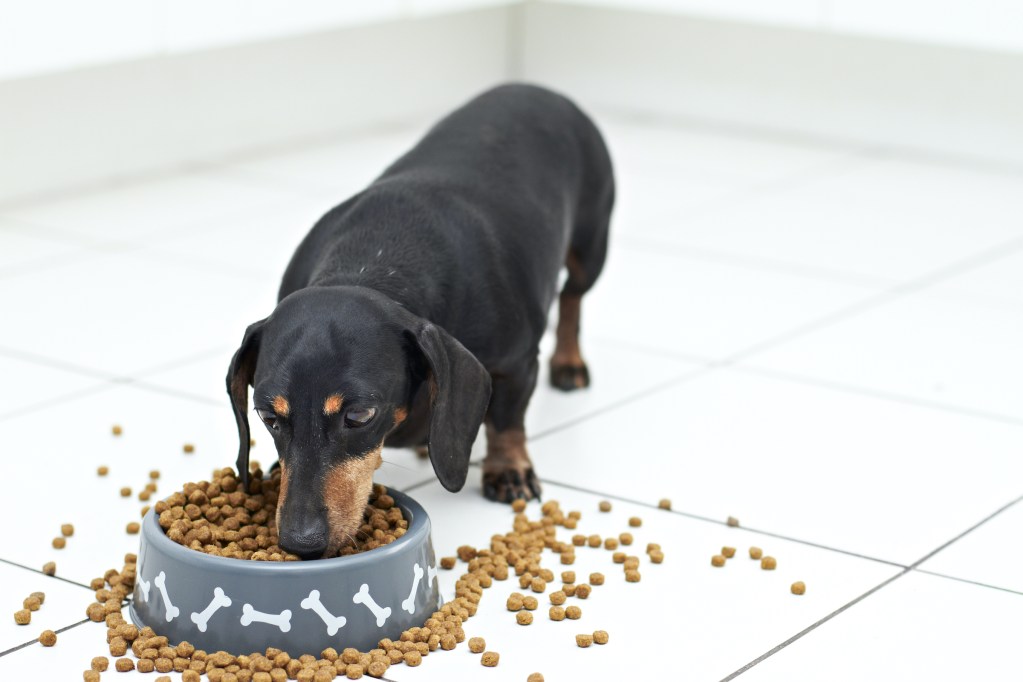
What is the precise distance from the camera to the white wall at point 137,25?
13.9 feet

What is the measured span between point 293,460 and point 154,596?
0.29 meters

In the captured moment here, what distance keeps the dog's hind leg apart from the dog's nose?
2.21 ft

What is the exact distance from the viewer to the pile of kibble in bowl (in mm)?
2229

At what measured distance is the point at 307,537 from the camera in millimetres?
2113

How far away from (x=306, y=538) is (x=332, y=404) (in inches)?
7.3

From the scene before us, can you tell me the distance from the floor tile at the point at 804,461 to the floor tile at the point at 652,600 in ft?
0.33

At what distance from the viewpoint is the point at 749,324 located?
150 inches

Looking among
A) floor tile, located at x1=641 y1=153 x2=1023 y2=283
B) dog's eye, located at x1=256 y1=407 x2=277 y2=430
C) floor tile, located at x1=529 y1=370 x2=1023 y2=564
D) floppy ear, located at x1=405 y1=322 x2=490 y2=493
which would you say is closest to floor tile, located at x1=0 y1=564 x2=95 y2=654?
dog's eye, located at x1=256 y1=407 x2=277 y2=430

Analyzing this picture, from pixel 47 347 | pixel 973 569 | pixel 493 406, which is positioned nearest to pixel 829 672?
pixel 973 569

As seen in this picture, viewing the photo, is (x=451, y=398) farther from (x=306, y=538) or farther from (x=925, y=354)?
(x=925, y=354)

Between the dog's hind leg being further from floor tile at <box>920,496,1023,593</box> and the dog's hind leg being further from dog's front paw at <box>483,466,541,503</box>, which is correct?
floor tile at <box>920,496,1023,593</box>

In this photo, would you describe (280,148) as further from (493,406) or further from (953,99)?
(493,406)

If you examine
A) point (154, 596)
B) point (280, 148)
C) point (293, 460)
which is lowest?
point (280, 148)

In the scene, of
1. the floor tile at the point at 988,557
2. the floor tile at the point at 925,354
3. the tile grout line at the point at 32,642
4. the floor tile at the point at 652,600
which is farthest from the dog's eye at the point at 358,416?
the floor tile at the point at 925,354
